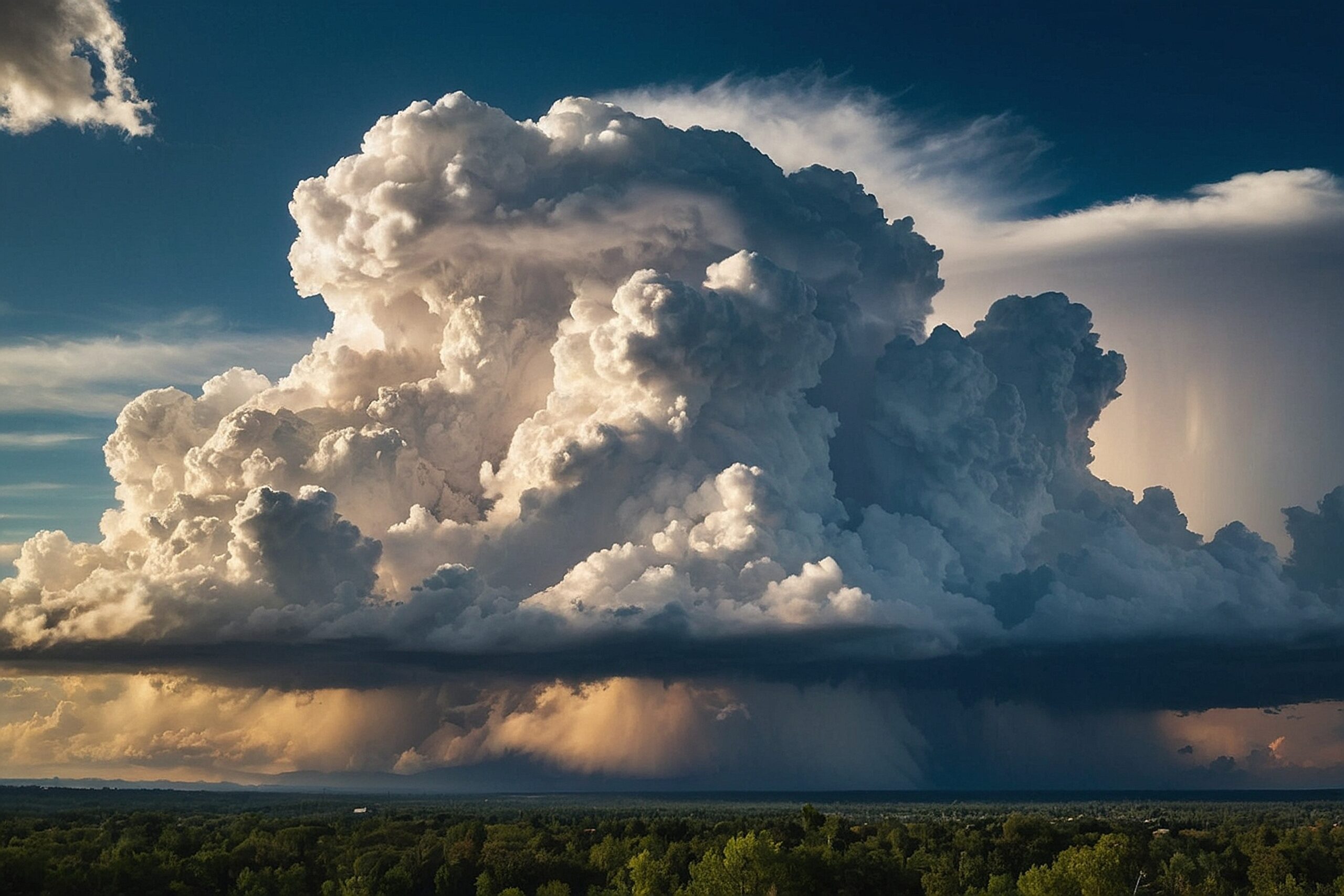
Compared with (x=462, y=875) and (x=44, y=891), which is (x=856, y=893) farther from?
(x=44, y=891)

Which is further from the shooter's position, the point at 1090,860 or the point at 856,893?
the point at 856,893

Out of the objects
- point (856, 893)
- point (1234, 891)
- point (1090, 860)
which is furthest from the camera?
point (1234, 891)

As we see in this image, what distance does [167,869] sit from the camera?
18188 cm

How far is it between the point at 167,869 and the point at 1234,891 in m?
135

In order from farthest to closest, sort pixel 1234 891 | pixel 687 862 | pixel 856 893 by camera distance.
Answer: pixel 687 862, pixel 1234 891, pixel 856 893

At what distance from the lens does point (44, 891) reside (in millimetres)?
162375

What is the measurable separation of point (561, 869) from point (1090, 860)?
78780mm

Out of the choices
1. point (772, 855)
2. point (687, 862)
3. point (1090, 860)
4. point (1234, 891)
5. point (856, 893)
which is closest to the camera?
point (1090, 860)

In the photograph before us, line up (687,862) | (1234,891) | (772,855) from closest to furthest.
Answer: (772,855) < (1234,891) < (687,862)

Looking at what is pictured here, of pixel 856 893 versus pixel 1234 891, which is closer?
pixel 856 893

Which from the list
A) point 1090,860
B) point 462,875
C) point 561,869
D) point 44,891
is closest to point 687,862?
point 561,869

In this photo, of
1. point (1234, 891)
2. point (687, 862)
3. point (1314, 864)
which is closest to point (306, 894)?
point (687, 862)

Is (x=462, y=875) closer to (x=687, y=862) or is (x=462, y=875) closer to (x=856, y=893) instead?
(x=687, y=862)

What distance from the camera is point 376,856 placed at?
191 m
